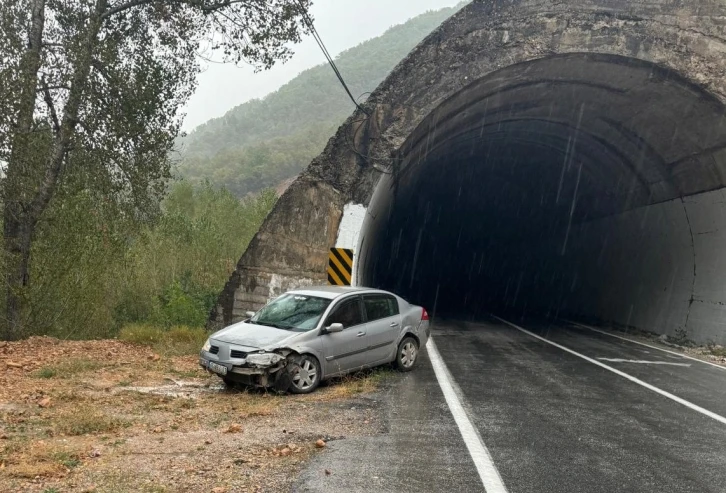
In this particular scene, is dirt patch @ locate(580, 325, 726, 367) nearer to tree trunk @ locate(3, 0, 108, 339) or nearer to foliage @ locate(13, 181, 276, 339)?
foliage @ locate(13, 181, 276, 339)

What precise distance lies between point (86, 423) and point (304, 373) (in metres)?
2.99

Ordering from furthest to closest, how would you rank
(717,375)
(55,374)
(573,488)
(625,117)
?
(625,117), (717,375), (55,374), (573,488)

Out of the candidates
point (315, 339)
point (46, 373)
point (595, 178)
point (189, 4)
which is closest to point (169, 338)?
point (46, 373)

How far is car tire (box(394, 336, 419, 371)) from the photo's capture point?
9.93 m

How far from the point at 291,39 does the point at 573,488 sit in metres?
11.3

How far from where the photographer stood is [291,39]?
43.7ft

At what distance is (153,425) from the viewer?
250 inches

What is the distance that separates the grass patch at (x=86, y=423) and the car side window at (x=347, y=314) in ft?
11.0

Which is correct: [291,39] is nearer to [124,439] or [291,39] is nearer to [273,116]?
[124,439]

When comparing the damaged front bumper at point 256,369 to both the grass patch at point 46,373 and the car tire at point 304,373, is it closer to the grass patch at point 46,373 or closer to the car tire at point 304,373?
the car tire at point 304,373

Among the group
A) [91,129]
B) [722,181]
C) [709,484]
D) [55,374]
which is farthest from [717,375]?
[91,129]

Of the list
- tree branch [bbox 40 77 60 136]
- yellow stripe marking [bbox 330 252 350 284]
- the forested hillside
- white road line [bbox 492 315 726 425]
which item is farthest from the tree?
the forested hillside

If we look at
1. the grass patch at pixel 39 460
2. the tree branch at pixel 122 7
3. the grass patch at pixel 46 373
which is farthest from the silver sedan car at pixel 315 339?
the tree branch at pixel 122 7

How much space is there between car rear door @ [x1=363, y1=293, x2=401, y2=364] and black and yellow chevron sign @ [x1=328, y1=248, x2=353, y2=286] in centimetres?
366
